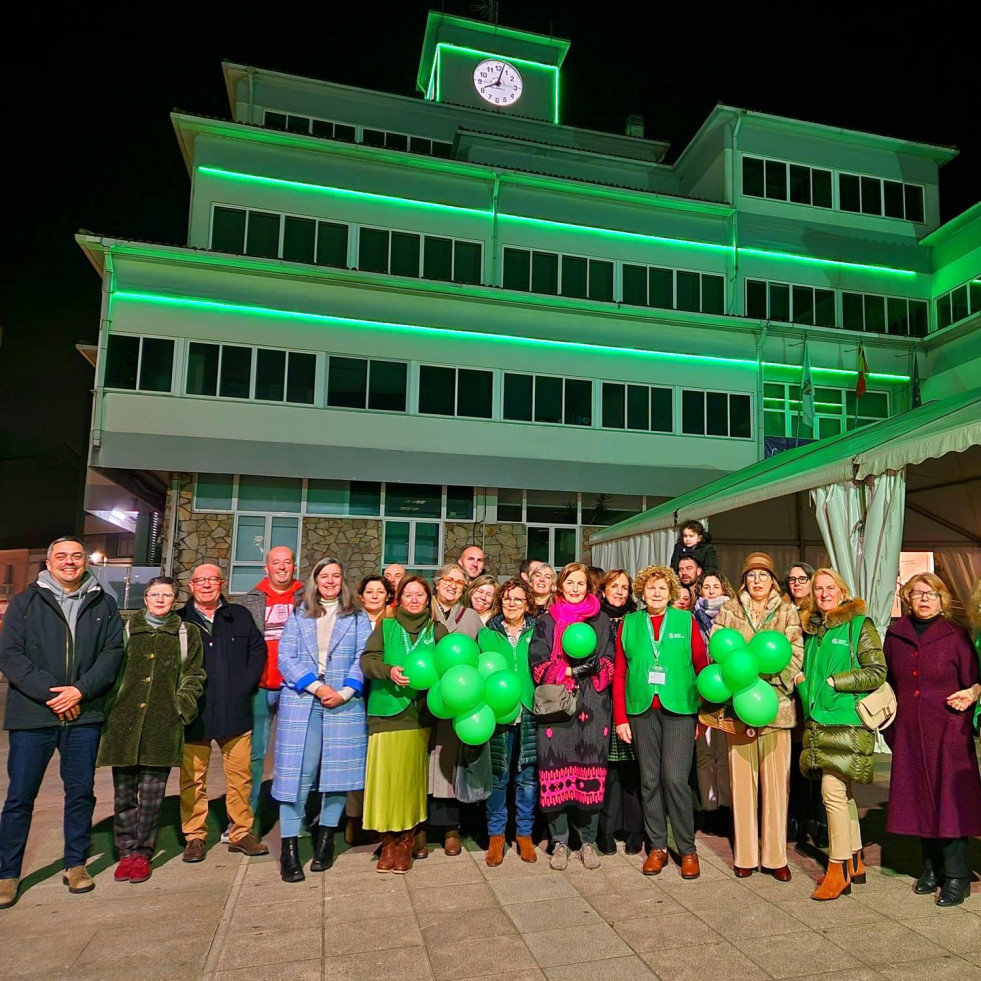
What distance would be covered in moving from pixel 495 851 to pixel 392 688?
46.6 inches

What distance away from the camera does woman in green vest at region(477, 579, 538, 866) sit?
14.8ft

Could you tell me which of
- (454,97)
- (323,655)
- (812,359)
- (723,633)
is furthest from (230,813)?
(454,97)

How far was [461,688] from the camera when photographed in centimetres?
404

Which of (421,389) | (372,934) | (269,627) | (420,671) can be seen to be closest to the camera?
(372,934)

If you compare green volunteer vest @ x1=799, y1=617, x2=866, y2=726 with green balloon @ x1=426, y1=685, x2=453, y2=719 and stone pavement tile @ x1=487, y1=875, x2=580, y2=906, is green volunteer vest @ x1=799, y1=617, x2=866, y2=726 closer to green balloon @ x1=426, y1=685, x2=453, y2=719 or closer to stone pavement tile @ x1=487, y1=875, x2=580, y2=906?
stone pavement tile @ x1=487, y1=875, x2=580, y2=906

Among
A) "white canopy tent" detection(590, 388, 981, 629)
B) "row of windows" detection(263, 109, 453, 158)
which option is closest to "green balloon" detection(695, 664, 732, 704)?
"white canopy tent" detection(590, 388, 981, 629)

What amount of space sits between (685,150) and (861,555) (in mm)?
17794

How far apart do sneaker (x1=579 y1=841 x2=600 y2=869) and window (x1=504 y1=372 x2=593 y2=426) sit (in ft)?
41.4

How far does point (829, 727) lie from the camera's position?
160 inches

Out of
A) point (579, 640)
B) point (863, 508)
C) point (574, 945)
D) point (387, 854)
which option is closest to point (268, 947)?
point (387, 854)

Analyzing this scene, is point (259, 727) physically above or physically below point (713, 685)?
below

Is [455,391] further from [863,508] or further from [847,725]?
[847,725]

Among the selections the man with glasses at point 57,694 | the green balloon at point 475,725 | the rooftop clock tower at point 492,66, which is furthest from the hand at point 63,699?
the rooftop clock tower at point 492,66

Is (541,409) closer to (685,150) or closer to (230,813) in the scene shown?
(685,150)
